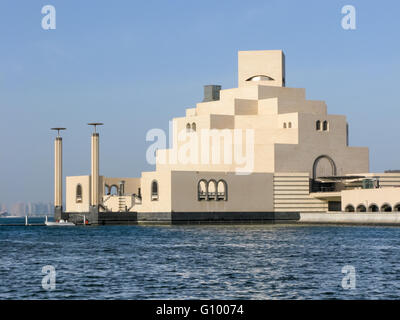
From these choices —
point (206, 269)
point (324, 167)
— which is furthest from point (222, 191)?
point (206, 269)

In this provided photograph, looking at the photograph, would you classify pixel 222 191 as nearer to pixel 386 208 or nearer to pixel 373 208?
pixel 373 208

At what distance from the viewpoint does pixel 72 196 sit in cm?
12425

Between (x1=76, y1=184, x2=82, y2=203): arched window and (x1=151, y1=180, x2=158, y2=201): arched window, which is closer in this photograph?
(x1=151, y1=180, x2=158, y2=201): arched window

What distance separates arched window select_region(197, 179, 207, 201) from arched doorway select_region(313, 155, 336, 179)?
17042 mm

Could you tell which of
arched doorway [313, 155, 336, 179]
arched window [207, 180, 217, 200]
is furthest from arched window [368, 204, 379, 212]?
arched window [207, 180, 217, 200]

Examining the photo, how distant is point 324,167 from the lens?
11431 centimetres

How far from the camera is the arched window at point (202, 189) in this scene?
350 feet

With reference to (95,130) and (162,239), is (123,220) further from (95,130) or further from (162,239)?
(162,239)

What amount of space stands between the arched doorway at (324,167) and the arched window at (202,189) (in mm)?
17042

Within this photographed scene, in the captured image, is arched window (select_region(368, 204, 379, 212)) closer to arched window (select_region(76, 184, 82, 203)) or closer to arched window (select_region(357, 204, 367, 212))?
arched window (select_region(357, 204, 367, 212))

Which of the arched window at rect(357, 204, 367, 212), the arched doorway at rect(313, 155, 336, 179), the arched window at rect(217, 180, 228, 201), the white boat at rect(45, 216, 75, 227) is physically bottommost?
the white boat at rect(45, 216, 75, 227)

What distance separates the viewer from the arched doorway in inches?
4471

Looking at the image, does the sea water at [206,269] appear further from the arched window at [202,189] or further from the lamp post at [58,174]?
the lamp post at [58,174]
